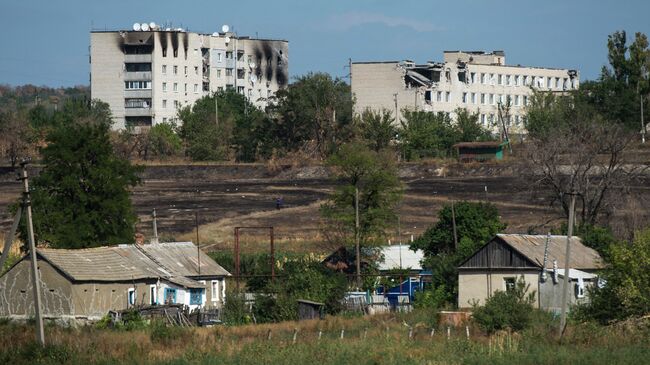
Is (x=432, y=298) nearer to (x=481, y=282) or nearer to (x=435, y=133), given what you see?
(x=481, y=282)

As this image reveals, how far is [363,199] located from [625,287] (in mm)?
23182

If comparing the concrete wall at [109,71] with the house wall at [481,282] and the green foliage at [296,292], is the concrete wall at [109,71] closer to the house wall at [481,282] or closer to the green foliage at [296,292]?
the green foliage at [296,292]

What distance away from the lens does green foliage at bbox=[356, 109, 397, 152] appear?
376 feet

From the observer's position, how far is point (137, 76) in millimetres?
143625

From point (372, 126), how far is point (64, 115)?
36.3 meters

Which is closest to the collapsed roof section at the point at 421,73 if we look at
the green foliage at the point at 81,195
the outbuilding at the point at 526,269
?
the green foliage at the point at 81,195

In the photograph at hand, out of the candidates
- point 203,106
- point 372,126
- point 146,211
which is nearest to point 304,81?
point 372,126

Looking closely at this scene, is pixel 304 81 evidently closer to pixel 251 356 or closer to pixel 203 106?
pixel 203 106

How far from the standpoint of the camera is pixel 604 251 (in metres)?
55.9

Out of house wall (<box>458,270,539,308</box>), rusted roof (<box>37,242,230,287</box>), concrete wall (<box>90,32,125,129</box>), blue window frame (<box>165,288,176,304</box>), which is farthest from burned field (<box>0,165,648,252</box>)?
concrete wall (<box>90,32,125,129</box>)

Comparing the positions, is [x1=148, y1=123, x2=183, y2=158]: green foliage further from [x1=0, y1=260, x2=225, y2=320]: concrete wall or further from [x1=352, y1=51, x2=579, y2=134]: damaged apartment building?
[x1=0, y1=260, x2=225, y2=320]: concrete wall

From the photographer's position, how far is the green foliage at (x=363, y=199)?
65188 mm

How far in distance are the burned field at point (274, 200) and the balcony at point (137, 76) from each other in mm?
39622

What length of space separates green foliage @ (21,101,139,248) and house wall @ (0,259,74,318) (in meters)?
6.21
